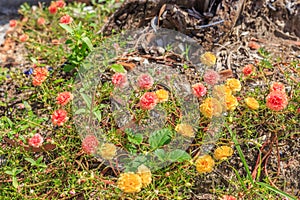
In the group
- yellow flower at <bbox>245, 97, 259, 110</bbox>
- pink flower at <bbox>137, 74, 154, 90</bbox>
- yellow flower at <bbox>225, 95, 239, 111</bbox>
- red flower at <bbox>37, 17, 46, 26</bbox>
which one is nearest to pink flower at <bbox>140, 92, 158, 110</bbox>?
pink flower at <bbox>137, 74, 154, 90</bbox>

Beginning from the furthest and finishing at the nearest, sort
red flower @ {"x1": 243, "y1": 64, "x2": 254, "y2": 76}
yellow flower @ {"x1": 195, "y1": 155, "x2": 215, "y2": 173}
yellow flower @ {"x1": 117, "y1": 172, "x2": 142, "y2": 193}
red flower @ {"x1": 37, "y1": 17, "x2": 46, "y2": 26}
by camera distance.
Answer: red flower @ {"x1": 37, "y1": 17, "x2": 46, "y2": 26}, red flower @ {"x1": 243, "y1": 64, "x2": 254, "y2": 76}, yellow flower @ {"x1": 195, "y1": 155, "x2": 215, "y2": 173}, yellow flower @ {"x1": 117, "y1": 172, "x2": 142, "y2": 193}

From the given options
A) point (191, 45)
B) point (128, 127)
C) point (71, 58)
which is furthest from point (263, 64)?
point (71, 58)

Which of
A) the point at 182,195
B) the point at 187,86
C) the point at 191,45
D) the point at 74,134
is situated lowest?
the point at 182,195

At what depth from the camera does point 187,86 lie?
2.24 metres

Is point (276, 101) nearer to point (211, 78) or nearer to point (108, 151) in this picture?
point (211, 78)

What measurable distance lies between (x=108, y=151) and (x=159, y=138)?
0.23 metres

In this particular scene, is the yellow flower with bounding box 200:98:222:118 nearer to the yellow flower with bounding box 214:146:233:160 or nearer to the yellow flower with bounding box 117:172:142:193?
the yellow flower with bounding box 214:146:233:160

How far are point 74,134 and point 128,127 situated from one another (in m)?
0.26

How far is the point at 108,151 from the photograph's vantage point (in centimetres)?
186

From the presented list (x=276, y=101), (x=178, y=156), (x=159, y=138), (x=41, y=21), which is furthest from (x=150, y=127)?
(x=41, y=21)

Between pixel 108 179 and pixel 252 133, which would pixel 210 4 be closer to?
pixel 252 133

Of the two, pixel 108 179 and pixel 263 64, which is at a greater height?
pixel 263 64

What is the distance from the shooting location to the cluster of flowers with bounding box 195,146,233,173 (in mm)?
1823

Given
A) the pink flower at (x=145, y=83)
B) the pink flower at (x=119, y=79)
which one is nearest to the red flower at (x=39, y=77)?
the pink flower at (x=119, y=79)
